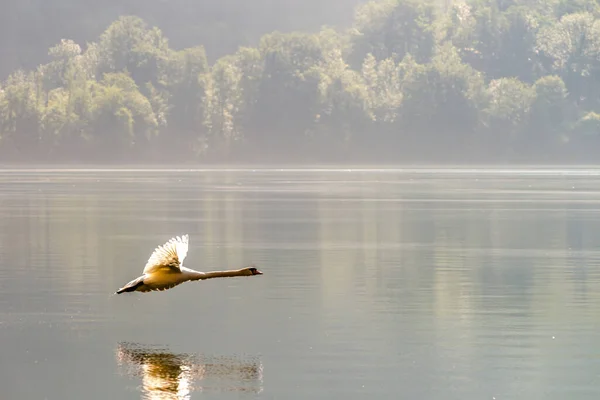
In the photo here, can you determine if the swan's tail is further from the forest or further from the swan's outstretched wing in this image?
the forest

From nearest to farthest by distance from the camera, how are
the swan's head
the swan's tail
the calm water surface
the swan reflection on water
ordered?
the swan reflection on water < the calm water surface < the swan's head < the swan's tail

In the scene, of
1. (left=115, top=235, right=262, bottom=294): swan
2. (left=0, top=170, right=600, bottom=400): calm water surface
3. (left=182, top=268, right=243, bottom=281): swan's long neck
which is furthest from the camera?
(left=115, top=235, right=262, bottom=294): swan

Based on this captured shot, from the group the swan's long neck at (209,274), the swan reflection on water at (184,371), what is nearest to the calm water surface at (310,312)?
the swan reflection on water at (184,371)

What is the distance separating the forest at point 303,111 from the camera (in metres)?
159

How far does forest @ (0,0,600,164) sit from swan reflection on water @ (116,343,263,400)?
139 metres

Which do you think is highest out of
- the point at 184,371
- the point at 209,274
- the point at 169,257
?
the point at 169,257

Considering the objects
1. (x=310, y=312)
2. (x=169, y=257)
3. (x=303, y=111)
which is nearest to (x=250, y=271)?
(x=169, y=257)

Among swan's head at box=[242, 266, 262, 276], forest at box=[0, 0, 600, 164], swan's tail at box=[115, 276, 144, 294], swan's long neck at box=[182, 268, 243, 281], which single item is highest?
forest at box=[0, 0, 600, 164]

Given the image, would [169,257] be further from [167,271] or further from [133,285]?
[133,285]

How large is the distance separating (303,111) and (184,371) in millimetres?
148794

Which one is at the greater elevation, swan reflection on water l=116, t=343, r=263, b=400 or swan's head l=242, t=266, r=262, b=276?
swan's head l=242, t=266, r=262, b=276

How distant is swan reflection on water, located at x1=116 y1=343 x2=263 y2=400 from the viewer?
15266 millimetres

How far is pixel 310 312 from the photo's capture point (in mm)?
21234

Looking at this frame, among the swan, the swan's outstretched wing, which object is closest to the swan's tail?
the swan
